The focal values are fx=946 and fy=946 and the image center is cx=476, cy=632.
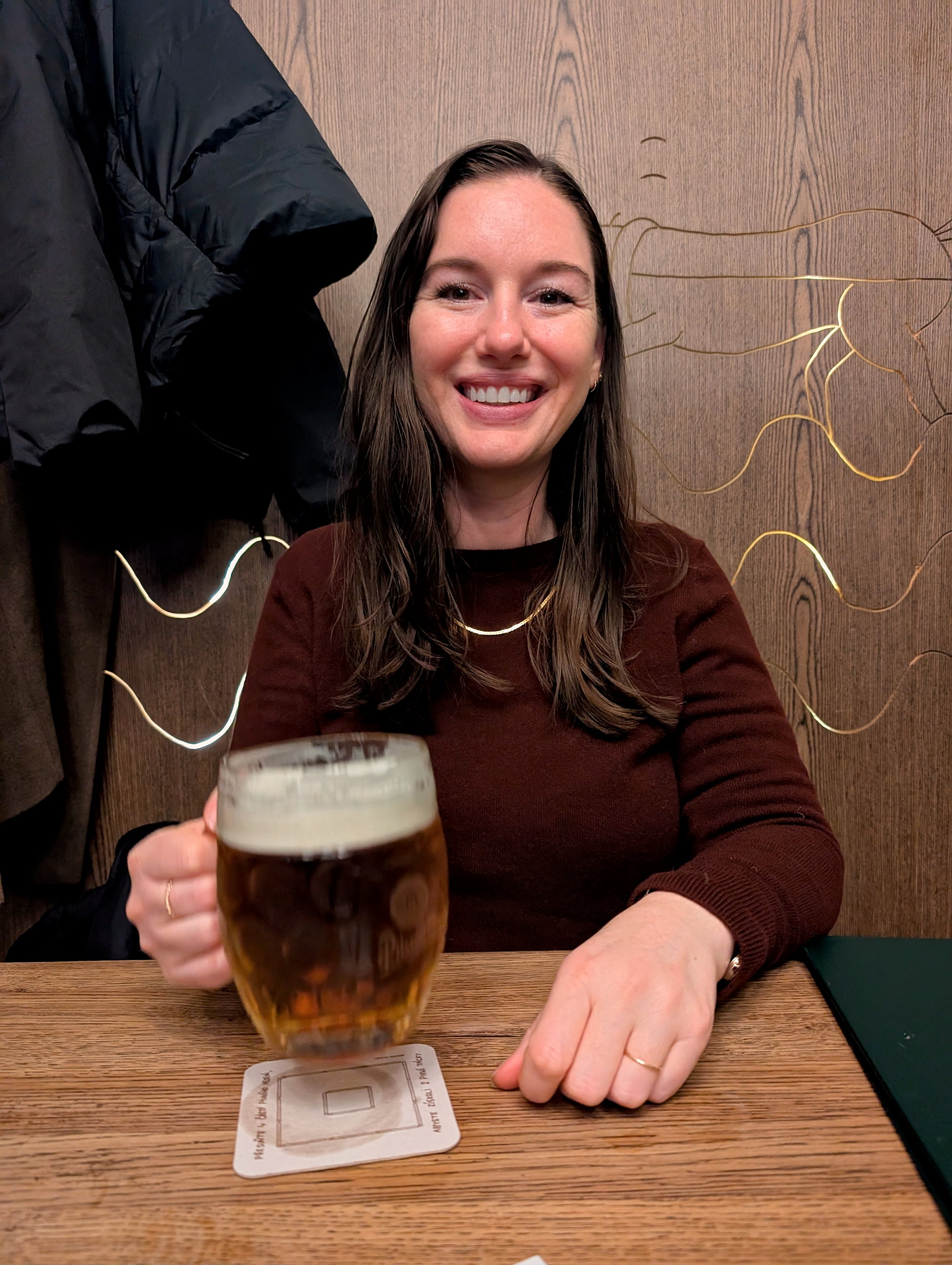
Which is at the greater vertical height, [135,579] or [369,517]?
[369,517]

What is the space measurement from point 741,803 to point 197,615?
1.09 meters

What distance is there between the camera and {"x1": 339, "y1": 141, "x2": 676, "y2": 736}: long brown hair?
1.07m

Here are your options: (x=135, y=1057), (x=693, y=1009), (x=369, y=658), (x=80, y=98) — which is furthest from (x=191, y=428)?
(x=693, y=1009)

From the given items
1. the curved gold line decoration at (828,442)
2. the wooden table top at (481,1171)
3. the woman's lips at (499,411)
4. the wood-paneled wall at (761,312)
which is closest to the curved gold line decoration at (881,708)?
the wood-paneled wall at (761,312)

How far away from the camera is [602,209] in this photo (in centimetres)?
166

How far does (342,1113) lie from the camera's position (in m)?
Result: 0.51

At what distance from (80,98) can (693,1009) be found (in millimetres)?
1418

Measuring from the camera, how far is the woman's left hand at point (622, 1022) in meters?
0.52

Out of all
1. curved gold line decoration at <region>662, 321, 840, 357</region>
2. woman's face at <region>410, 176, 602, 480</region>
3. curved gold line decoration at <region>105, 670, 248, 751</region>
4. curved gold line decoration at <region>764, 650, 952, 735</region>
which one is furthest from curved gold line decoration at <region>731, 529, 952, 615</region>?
curved gold line decoration at <region>105, 670, 248, 751</region>

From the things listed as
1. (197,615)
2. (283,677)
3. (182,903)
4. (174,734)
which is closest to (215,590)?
(197,615)

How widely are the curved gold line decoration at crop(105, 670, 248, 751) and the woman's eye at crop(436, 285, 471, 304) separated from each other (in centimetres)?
83

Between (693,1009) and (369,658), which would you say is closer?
(693,1009)

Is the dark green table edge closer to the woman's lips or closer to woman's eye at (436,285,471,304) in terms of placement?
the woman's lips

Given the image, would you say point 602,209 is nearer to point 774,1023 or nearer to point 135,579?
point 135,579
